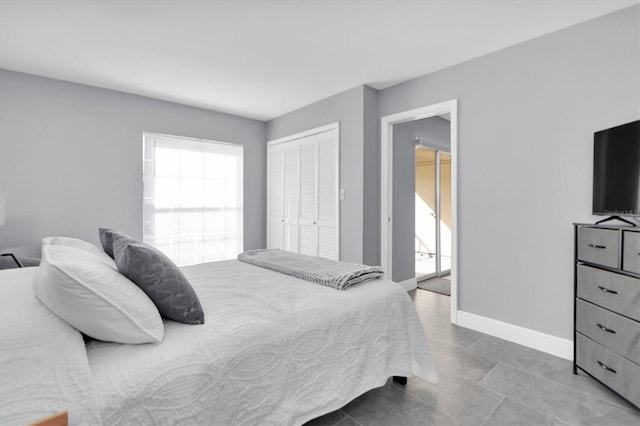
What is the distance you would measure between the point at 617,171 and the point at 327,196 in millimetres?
2760

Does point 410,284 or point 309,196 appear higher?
point 309,196

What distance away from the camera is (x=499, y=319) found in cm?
276

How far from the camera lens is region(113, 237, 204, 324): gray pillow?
1.27 metres

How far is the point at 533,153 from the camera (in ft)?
8.39

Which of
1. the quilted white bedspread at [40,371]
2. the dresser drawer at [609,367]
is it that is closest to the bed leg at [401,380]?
the dresser drawer at [609,367]

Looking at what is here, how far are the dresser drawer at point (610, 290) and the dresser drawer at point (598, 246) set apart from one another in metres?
0.06

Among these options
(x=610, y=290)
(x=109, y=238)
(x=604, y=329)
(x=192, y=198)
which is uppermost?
(x=192, y=198)

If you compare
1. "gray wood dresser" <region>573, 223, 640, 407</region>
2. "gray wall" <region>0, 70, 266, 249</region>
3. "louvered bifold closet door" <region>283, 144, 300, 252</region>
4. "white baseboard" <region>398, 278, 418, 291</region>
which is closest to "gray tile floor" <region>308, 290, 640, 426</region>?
"gray wood dresser" <region>573, 223, 640, 407</region>

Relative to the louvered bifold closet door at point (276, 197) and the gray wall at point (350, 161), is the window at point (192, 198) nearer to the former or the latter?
the louvered bifold closet door at point (276, 197)

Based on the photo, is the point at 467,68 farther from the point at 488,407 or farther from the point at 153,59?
the point at 153,59

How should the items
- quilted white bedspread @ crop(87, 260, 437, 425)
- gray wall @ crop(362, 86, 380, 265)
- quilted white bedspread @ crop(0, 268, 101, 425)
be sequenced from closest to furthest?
quilted white bedspread @ crop(0, 268, 101, 425), quilted white bedspread @ crop(87, 260, 437, 425), gray wall @ crop(362, 86, 380, 265)

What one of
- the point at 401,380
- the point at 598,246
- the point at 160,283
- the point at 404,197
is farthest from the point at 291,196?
the point at 598,246

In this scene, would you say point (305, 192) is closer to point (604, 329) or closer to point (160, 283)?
point (160, 283)

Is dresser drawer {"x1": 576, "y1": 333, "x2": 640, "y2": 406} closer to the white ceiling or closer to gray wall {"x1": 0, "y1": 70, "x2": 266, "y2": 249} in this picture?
the white ceiling
